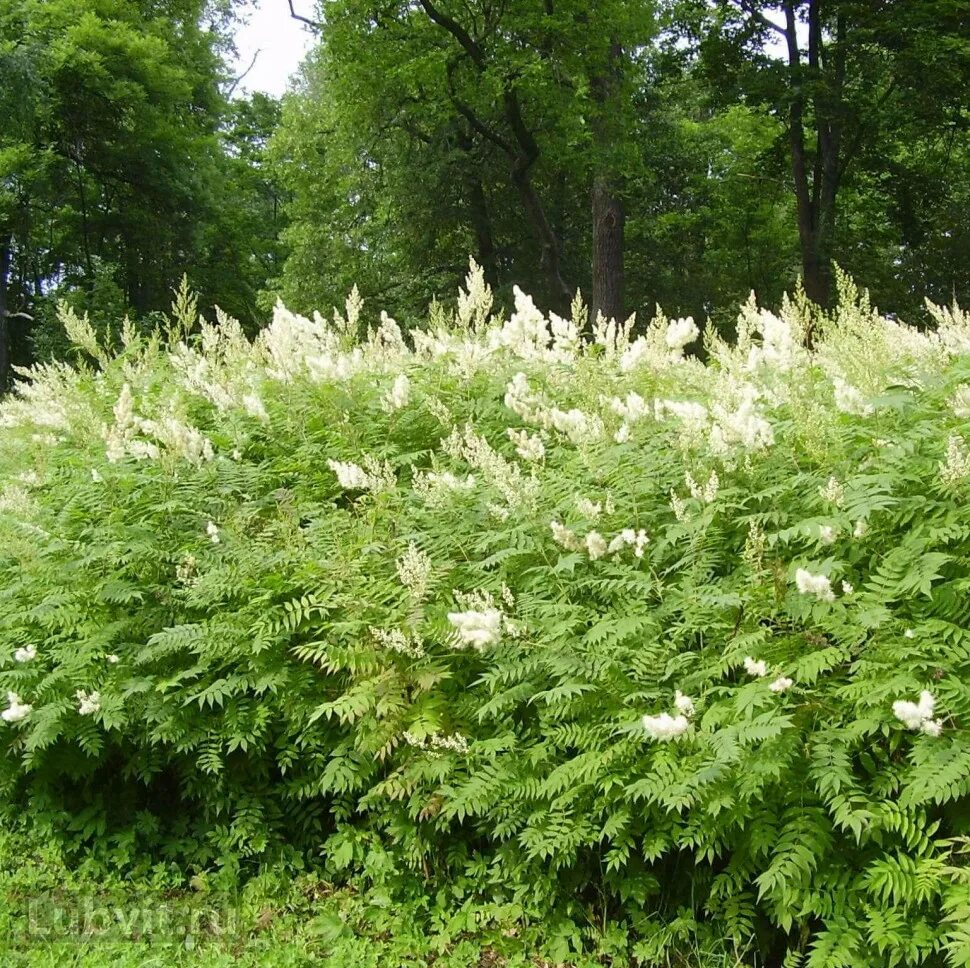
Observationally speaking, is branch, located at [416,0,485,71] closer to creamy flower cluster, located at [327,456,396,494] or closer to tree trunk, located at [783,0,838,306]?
tree trunk, located at [783,0,838,306]

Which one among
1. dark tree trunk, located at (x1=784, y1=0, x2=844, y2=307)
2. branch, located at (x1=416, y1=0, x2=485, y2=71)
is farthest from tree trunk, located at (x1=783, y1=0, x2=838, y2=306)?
branch, located at (x1=416, y1=0, x2=485, y2=71)

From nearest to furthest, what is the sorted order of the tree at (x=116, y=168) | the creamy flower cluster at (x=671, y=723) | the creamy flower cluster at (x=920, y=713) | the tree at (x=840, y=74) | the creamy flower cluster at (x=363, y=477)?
1. the creamy flower cluster at (x=920, y=713)
2. the creamy flower cluster at (x=671, y=723)
3. the creamy flower cluster at (x=363, y=477)
4. the tree at (x=840, y=74)
5. the tree at (x=116, y=168)

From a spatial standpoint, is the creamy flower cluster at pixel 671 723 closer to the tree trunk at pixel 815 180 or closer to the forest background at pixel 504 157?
the forest background at pixel 504 157

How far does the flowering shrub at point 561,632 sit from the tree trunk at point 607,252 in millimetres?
11196

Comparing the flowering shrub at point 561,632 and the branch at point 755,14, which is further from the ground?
the branch at point 755,14

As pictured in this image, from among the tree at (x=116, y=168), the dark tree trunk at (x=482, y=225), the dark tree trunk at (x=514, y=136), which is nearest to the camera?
the dark tree trunk at (x=514, y=136)

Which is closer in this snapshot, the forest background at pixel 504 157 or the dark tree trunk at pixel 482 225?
the forest background at pixel 504 157

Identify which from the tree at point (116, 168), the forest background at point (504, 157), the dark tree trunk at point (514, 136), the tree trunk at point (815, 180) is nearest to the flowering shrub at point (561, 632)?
the forest background at point (504, 157)

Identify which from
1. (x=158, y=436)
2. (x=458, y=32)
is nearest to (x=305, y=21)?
A: (x=458, y=32)

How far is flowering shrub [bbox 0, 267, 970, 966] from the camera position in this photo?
280 cm

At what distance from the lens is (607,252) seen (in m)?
16.4

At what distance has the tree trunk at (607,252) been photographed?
1633cm

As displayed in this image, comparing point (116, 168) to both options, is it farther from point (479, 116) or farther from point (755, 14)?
point (755, 14)

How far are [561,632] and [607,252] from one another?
14040 millimetres
